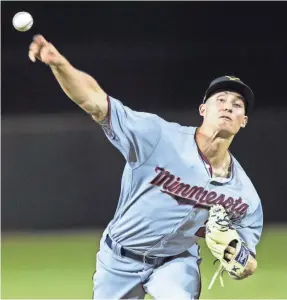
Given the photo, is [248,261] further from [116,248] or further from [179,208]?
[116,248]

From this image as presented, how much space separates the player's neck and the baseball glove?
21 centimetres

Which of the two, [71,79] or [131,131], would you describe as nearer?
[71,79]

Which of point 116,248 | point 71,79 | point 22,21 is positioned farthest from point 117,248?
point 22,21

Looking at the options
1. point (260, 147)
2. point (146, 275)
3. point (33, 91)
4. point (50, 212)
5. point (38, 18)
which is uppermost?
point (38, 18)

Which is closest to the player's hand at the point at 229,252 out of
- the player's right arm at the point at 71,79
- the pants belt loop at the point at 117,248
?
the pants belt loop at the point at 117,248

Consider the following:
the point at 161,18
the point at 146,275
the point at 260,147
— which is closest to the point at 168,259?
the point at 146,275

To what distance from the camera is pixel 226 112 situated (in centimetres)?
284

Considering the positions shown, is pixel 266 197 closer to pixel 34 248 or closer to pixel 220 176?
pixel 34 248

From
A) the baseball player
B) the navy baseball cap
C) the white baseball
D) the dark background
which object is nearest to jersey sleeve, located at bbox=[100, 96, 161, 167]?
the baseball player

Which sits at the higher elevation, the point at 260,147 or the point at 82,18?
the point at 82,18

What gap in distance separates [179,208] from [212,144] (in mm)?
310

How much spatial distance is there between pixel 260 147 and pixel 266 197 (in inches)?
16.0

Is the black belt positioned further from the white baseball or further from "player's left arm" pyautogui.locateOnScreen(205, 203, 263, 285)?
→ the white baseball

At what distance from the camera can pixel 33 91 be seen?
17.3 feet
